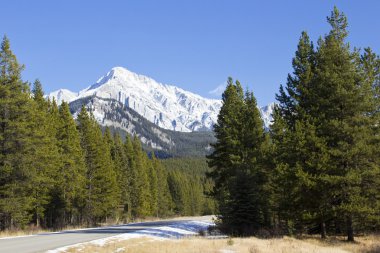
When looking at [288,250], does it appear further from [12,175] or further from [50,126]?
[50,126]

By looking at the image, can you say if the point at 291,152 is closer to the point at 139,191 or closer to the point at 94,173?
the point at 94,173

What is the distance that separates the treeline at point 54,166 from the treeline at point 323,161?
15933mm

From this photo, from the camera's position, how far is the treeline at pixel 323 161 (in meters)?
26.7

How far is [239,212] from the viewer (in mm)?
27203

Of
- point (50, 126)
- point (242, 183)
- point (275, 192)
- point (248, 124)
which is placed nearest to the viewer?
point (242, 183)

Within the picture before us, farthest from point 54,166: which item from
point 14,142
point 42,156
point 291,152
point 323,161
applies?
point 323,161

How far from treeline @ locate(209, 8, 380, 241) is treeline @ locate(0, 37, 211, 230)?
52.3ft

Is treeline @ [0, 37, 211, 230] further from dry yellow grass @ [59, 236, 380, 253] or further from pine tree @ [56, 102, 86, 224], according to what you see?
dry yellow grass @ [59, 236, 380, 253]

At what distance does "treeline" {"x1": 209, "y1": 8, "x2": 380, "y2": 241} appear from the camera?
26719 millimetres

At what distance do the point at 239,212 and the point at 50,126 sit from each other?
25205 millimetres

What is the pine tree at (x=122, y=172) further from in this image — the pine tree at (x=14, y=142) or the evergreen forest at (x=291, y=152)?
the pine tree at (x=14, y=142)

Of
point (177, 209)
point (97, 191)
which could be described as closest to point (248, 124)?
point (97, 191)

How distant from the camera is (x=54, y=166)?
39.7m

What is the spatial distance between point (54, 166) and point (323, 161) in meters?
25.2
